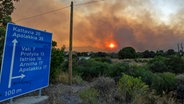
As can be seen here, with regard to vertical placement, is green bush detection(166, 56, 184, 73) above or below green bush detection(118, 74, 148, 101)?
above

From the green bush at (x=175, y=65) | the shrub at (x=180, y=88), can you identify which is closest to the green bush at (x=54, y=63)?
the shrub at (x=180, y=88)

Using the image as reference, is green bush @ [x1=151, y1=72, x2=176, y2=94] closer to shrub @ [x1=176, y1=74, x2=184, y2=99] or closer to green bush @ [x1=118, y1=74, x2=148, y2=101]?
shrub @ [x1=176, y1=74, x2=184, y2=99]

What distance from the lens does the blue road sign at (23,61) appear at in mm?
7059

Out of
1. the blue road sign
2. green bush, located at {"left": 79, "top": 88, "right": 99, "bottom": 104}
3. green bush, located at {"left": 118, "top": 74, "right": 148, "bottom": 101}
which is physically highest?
the blue road sign

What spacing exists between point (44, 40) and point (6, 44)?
8.19 ft

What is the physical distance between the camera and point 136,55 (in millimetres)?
87938

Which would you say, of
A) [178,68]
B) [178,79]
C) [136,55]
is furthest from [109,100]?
[136,55]

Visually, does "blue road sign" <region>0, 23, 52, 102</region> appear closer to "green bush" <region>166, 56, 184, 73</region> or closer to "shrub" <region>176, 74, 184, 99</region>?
"shrub" <region>176, 74, 184, 99</region>

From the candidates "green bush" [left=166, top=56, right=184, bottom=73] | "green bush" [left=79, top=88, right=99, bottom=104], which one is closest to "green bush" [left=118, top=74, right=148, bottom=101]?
"green bush" [left=79, top=88, right=99, bottom=104]

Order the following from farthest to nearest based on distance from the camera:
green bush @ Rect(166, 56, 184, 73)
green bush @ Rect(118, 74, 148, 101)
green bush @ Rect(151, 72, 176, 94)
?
green bush @ Rect(166, 56, 184, 73) → green bush @ Rect(151, 72, 176, 94) → green bush @ Rect(118, 74, 148, 101)

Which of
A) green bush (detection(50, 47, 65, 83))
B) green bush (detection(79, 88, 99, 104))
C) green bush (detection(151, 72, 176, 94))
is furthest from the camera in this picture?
green bush (detection(50, 47, 65, 83))

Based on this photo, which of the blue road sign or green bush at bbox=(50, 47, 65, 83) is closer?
the blue road sign

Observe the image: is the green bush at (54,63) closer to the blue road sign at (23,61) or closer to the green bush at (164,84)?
the blue road sign at (23,61)

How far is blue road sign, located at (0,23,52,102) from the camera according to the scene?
7.06 m
